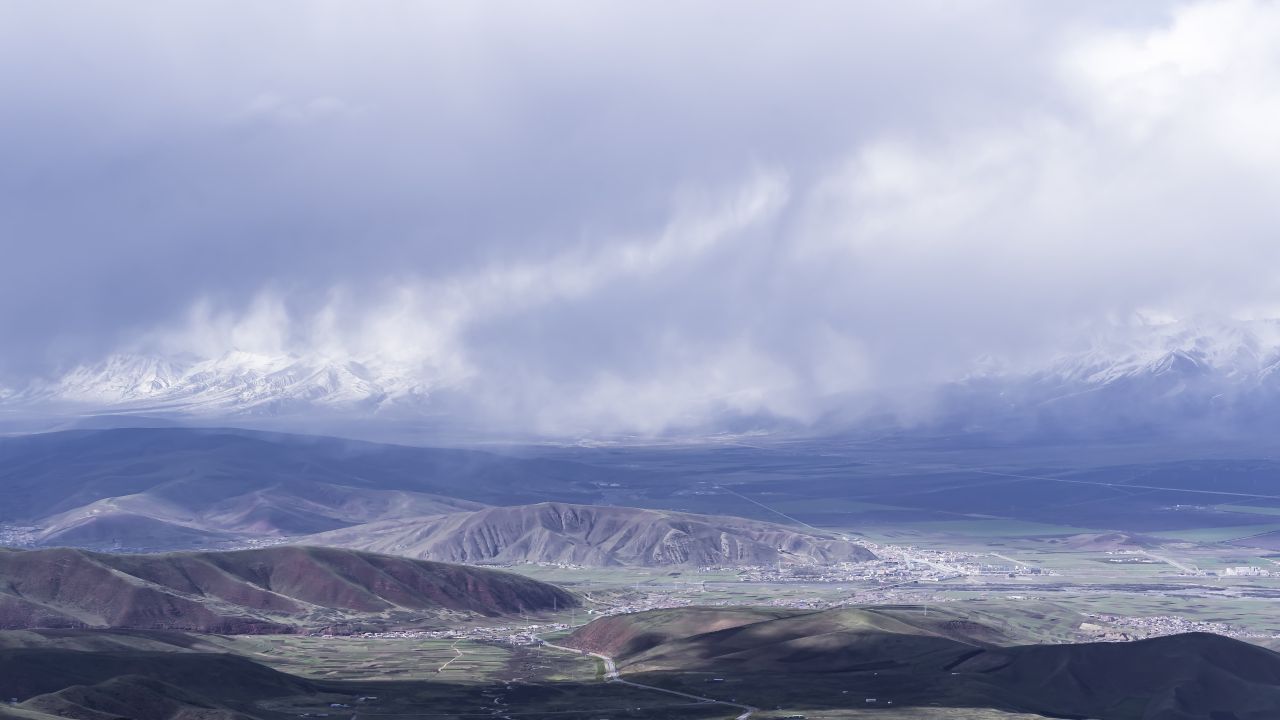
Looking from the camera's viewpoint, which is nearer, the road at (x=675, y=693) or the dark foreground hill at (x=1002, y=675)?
the road at (x=675, y=693)

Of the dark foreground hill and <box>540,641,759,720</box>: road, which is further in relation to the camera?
the dark foreground hill

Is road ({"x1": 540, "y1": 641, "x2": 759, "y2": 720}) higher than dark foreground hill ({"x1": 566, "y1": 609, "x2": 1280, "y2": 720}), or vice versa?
dark foreground hill ({"x1": 566, "y1": 609, "x2": 1280, "y2": 720})

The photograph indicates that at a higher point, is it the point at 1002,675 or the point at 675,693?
the point at 1002,675

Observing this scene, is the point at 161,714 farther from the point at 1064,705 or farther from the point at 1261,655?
the point at 1261,655

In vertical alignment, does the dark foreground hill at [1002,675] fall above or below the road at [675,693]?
above

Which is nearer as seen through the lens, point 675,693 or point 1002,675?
point 675,693

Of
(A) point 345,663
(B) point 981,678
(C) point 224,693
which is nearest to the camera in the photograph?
(C) point 224,693

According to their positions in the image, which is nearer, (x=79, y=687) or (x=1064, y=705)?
(x=79, y=687)

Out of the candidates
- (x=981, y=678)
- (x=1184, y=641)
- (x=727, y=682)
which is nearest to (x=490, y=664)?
(x=727, y=682)
